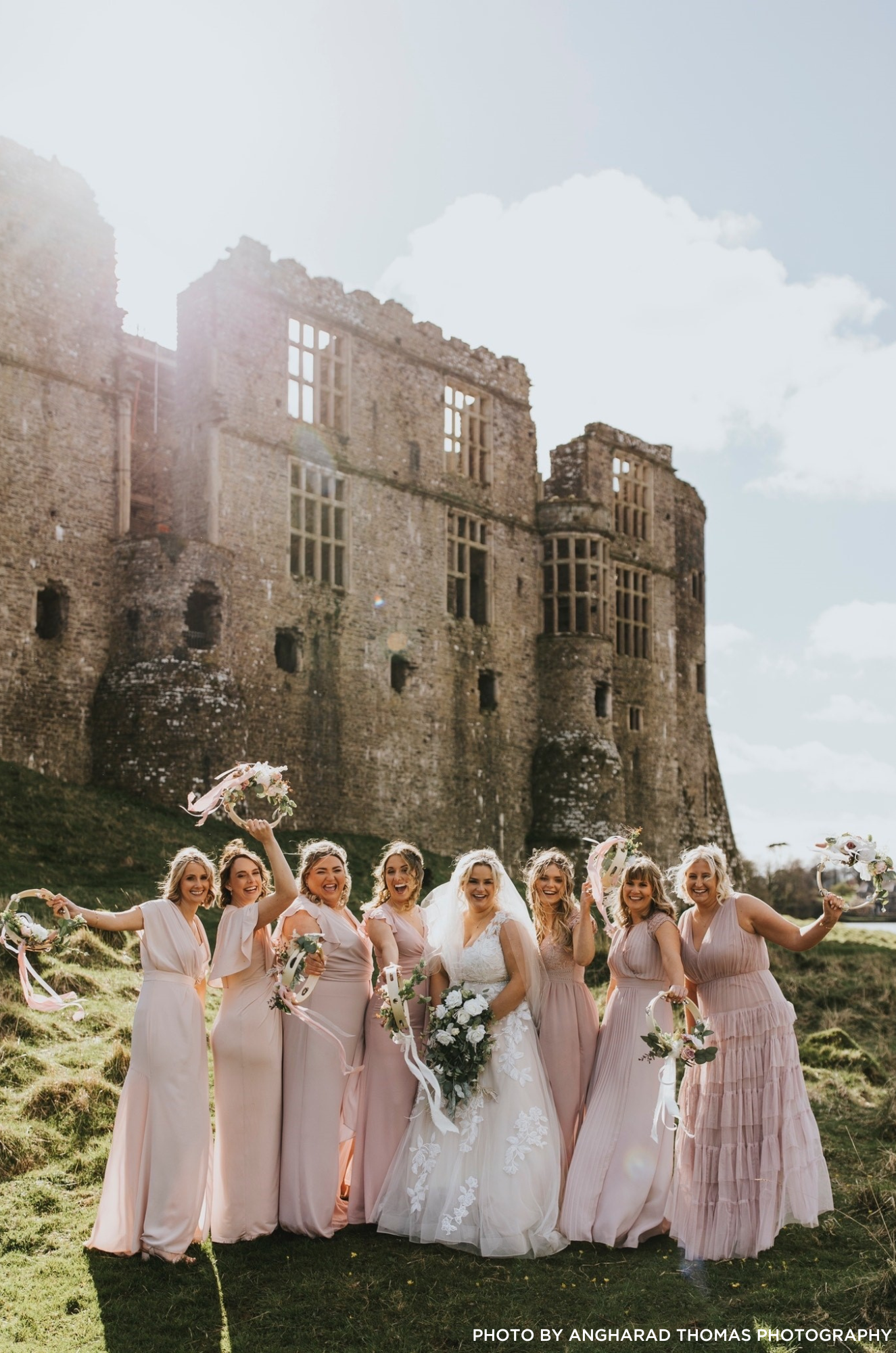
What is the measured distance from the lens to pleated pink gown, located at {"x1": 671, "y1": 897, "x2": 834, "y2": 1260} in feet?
Result: 22.3

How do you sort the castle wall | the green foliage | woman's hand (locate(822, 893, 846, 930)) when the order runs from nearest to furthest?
woman's hand (locate(822, 893, 846, 930))
the green foliage
the castle wall

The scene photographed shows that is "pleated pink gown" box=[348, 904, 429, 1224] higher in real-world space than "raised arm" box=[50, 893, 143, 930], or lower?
lower

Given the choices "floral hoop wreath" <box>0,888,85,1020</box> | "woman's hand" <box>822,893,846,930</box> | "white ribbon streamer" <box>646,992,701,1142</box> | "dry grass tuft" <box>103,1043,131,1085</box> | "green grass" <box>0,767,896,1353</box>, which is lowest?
"green grass" <box>0,767,896,1353</box>

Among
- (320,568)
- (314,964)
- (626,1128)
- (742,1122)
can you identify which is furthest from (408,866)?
(320,568)

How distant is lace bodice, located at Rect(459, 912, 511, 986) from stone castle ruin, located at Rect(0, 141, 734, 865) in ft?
47.0

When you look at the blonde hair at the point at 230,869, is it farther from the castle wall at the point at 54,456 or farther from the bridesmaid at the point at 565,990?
the castle wall at the point at 54,456

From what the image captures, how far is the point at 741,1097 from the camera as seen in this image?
699cm

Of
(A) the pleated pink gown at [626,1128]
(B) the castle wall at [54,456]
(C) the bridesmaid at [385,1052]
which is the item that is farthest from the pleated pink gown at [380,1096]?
(B) the castle wall at [54,456]

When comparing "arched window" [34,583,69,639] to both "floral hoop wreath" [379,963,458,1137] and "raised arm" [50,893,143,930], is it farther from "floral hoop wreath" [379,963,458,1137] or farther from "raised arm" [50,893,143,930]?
"floral hoop wreath" [379,963,458,1137]

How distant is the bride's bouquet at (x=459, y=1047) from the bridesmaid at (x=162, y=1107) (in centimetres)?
133

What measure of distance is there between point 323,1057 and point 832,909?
307 centimetres

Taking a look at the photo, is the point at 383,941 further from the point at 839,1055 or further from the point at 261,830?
the point at 839,1055

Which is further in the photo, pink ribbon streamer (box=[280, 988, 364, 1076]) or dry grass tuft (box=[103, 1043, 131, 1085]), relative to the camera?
dry grass tuft (box=[103, 1043, 131, 1085])

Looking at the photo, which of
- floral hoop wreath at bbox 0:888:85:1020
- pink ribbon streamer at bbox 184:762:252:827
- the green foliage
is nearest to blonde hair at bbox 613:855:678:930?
pink ribbon streamer at bbox 184:762:252:827
